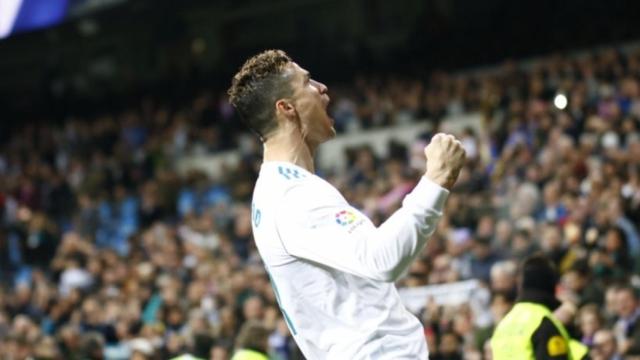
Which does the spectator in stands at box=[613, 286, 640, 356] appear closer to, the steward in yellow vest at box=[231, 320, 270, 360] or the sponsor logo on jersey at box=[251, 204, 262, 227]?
the steward in yellow vest at box=[231, 320, 270, 360]

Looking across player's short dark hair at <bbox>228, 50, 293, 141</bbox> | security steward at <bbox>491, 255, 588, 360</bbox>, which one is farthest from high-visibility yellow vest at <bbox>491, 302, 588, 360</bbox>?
player's short dark hair at <bbox>228, 50, 293, 141</bbox>

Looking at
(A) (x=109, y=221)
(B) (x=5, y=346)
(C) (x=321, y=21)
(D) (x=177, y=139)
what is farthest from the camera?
(C) (x=321, y=21)

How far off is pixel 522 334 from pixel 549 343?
0.56ft

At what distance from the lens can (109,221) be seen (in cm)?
2053

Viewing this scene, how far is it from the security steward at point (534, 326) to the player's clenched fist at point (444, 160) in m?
3.14

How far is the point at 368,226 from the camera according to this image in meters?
3.93

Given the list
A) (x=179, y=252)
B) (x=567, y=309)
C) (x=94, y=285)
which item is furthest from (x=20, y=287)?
(x=567, y=309)

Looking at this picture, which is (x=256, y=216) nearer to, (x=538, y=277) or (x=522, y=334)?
(x=522, y=334)

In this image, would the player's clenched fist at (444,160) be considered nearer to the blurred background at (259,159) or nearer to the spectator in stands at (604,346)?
the blurred background at (259,159)

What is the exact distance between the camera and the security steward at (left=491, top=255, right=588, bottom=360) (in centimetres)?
688

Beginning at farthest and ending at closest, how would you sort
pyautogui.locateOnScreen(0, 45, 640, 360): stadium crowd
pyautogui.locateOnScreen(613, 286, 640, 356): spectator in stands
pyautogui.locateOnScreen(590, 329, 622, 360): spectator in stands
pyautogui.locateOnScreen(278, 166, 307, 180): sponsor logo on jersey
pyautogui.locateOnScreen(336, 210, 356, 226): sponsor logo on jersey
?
pyautogui.locateOnScreen(0, 45, 640, 360): stadium crowd
pyautogui.locateOnScreen(613, 286, 640, 356): spectator in stands
pyautogui.locateOnScreen(590, 329, 622, 360): spectator in stands
pyautogui.locateOnScreen(278, 166, 307, 180): sponsor logo on jersey
pyautogui.locateOnScreen(336, 210, 356, 226): sponsor logo on jersey

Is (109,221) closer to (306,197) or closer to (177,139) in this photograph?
(177,139)

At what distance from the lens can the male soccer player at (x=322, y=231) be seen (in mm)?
3848

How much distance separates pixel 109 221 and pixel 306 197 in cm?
1677
